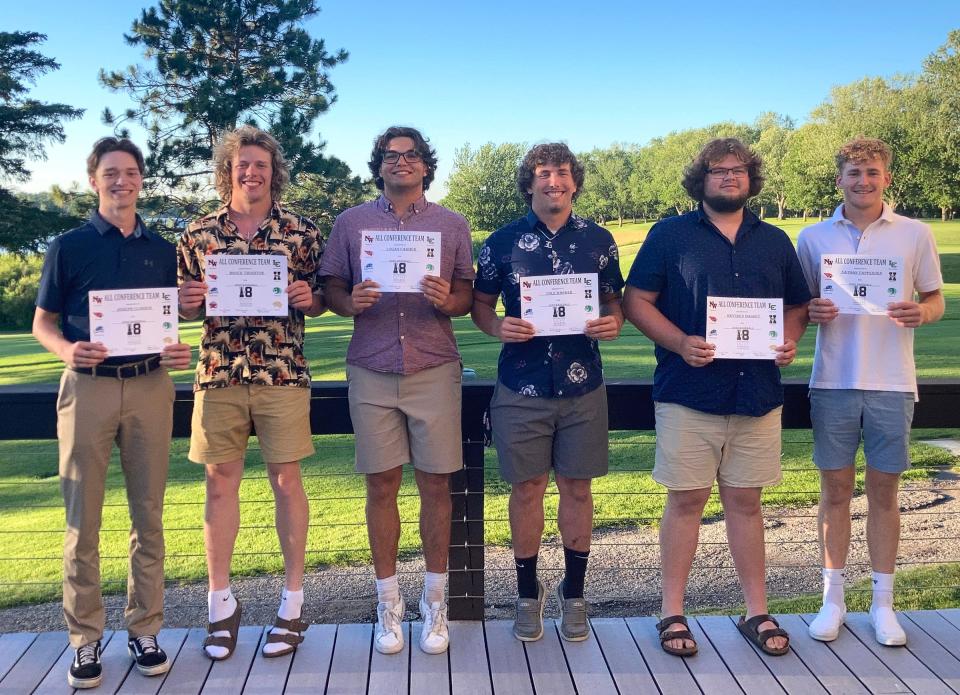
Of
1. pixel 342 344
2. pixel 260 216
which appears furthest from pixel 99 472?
pixel 342 344

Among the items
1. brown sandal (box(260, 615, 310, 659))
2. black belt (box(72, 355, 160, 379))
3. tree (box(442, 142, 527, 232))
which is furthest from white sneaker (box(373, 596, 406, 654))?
tree (box(442, 142, 527, 232))

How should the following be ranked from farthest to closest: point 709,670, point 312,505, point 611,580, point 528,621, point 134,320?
1. point 312,505
2. point 611,580
3. point 528,621
4. point 709,670
5. point 134,320

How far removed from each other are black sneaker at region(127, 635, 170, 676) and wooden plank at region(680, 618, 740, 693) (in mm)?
1725

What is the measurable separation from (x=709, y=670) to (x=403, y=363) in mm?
1474

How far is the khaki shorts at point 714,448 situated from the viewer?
3035 mm

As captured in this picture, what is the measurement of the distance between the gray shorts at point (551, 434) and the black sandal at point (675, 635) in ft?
1.94

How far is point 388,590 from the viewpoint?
311cm

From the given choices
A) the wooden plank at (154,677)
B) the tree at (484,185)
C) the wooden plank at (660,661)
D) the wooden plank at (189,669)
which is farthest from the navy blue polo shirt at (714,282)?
the tree at (484,185)

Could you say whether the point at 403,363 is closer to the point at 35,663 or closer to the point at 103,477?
the point at 103,477

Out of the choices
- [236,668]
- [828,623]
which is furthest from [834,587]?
[236,668]

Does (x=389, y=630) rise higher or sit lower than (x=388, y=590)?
lower

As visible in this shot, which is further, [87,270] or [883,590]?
[883,590]

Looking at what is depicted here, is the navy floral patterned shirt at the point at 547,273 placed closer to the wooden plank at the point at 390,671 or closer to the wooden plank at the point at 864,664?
the wooden plank at the point at 390,671

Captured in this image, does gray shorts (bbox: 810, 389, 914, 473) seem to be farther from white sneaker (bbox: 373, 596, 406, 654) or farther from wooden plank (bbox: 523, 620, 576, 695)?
white sneaker (bbox: 373, 596, 406, 654)
